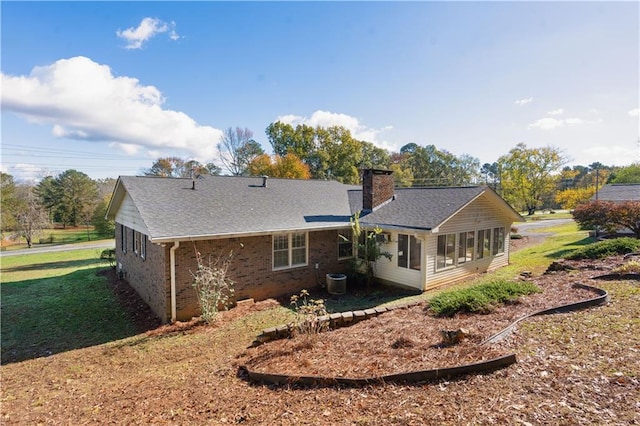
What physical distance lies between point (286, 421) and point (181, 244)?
22.6 feet

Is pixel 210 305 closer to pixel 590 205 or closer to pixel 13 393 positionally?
pixel 13 393

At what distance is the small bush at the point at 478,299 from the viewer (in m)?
7.19

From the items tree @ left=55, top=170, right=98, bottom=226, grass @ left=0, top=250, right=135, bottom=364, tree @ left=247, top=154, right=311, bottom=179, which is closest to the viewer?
grass @ left=0, top=250, right=135, bottom=364

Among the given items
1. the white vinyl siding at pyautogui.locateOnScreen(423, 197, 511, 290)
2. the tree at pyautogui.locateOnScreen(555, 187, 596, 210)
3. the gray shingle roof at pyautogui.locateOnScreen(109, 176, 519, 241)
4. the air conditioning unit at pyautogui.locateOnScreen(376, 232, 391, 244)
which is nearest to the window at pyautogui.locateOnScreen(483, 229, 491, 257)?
the white vinyl siding at pyautogui.locateOnScreen(423, 197, 511, 290)

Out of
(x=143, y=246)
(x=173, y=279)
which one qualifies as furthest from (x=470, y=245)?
(x=143, y=246)

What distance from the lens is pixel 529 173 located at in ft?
151

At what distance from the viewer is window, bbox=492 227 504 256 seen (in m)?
15.2

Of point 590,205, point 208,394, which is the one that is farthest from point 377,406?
point 590,205

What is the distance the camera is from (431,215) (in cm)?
1216

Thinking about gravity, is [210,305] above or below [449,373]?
below

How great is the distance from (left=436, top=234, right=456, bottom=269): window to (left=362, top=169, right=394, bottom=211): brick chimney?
3.40 m

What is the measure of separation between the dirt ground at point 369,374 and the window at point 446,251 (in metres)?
4.30

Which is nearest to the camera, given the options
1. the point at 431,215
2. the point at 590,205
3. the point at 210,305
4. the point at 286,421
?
the point at 286,421

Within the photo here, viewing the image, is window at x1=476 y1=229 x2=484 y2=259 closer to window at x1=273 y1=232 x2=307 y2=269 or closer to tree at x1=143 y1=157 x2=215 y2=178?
window at x1=273 y1=232 x2=307 y2=269
